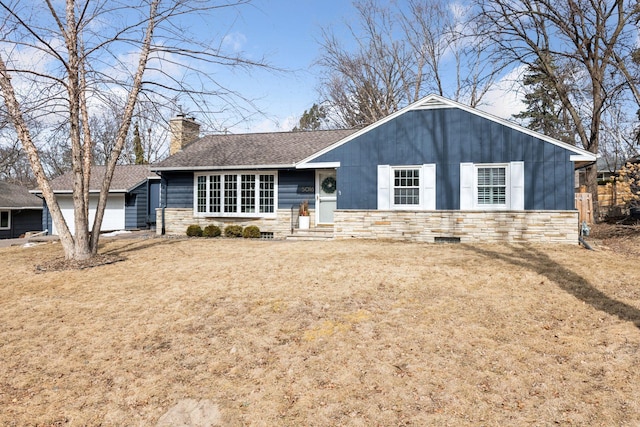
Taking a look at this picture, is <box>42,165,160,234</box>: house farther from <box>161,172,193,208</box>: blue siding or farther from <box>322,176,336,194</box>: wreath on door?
<box>322,176,336,194</box>: wreath on door

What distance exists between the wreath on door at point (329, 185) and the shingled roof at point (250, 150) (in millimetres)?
1294

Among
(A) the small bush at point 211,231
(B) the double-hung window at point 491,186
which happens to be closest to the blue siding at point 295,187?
(A) the small bush at point 211,231

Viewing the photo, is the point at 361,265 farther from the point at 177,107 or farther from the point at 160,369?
the point at 177,107

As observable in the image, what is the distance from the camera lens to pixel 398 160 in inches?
514

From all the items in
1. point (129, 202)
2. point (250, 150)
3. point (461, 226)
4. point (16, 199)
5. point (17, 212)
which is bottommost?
point (461, 226)

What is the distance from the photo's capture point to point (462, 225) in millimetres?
12570

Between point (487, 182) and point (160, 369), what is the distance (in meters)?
10.9

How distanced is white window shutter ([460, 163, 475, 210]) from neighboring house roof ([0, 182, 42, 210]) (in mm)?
26567

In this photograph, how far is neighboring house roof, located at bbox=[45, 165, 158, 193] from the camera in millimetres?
21375

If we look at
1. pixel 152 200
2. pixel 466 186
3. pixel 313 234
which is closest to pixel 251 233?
pixel 313 234

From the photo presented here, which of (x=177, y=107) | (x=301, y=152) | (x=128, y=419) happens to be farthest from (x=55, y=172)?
(x=128, y=419)

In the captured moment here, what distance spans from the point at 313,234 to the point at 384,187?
2952 millimetres

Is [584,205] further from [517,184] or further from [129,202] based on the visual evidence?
[129,202]

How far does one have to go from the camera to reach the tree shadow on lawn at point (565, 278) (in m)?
5.73
